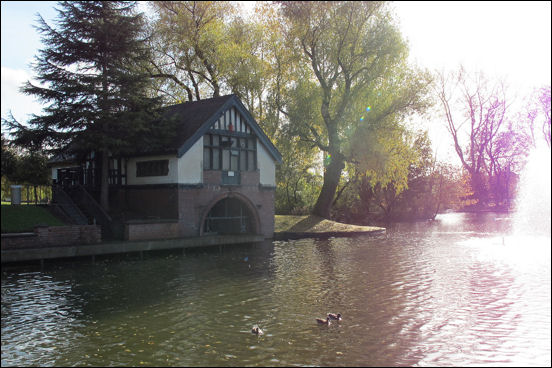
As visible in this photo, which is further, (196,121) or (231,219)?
(231,219)

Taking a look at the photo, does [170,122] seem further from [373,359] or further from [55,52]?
[373,359]

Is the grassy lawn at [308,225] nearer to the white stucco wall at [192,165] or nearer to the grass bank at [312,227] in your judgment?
the grass bank at [312,227]

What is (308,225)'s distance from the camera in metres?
36.8

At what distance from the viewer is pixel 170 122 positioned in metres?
29.3

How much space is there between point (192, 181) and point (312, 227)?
37.0 feet

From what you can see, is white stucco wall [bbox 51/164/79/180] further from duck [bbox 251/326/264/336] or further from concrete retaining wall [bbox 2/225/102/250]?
duck [bbox 251/326/264/336]

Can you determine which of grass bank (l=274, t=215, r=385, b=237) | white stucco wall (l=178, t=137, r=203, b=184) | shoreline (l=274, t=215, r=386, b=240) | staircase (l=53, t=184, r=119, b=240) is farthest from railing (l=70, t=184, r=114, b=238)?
grass bank (l=274, t=215, r=385, b=237)

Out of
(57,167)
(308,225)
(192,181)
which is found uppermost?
(57,167)

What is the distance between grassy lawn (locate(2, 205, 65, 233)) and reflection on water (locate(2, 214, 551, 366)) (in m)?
2.71

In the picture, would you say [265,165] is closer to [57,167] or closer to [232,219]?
[232,219]

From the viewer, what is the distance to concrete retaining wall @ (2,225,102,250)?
2094 cm

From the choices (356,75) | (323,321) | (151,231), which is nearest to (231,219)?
(151,231)

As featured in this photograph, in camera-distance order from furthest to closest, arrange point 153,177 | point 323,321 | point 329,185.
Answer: point 329,185 → point 153,177 → point 323,321

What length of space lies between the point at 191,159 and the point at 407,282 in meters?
14.6
